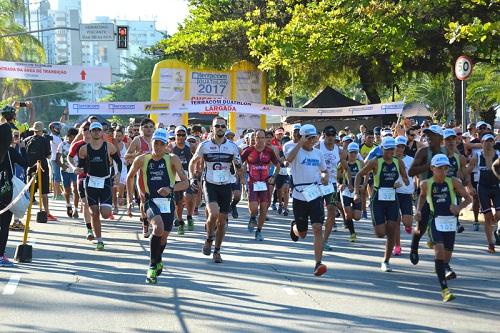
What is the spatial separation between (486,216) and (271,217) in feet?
A: 22.0

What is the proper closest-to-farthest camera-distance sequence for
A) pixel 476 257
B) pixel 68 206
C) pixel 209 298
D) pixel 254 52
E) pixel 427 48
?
pixel 209 298 < pixel 476 257 < pixel 68 206 < pixel 427 48 < pixel 254 52

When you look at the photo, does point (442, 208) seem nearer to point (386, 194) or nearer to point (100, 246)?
point (386, 194)

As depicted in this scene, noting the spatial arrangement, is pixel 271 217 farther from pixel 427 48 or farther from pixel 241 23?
pixel 241 23

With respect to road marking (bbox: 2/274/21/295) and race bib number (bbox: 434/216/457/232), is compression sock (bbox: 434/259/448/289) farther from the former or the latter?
road marking (bbox: 2/274/21/295)

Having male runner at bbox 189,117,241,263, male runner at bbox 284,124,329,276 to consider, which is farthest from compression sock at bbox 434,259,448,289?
male runner at bbox 189,117,241,263

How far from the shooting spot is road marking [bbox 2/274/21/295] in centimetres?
980

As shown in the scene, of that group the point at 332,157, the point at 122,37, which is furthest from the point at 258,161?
the point at 122,37

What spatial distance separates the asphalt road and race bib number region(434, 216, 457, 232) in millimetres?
736

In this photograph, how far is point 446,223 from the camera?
→ 32.7 ft

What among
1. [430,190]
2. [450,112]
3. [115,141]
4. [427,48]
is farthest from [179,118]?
[450,112]

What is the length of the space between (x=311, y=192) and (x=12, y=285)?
12.1 ft

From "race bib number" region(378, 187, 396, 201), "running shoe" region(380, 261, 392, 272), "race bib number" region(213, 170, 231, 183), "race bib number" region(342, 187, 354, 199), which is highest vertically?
"race bib number" region(213, 170, 231, 183)

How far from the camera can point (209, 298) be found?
9.61 m

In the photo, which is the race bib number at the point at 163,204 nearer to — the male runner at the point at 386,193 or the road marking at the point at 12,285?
the road marking at the point at 12,285
